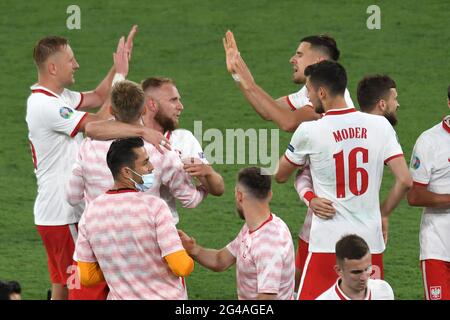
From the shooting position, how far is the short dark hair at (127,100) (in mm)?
6035

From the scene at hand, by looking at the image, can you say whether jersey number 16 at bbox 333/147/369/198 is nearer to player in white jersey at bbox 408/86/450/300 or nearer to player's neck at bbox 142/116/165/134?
player in white jersey at bbox 408/86/450/300

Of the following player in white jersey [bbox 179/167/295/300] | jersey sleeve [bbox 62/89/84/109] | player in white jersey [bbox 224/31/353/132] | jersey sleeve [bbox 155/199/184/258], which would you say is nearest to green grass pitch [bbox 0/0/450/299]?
jersey sleeve [bbox 62/89/84/109]

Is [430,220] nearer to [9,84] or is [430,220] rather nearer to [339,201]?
[339,201]

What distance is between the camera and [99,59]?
13703mm

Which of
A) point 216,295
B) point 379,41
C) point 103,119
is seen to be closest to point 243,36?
point 379,41

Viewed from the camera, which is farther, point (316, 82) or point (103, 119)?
point (103, 119)

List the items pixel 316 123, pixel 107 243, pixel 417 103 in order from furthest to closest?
1. pixel 417 103
2. pixel 316 123
3. pixel 107 243

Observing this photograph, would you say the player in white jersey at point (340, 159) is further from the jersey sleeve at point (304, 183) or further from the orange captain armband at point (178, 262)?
the orange captain armband at point (178, 262)

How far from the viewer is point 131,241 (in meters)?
5.41

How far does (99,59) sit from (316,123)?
25.9 feet

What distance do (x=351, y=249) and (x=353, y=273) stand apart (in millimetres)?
118

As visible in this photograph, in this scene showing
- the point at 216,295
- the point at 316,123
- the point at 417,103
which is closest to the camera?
the point at 316,123

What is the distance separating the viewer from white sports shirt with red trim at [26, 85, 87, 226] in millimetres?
6945

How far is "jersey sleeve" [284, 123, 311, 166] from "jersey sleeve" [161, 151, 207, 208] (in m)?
0.52
